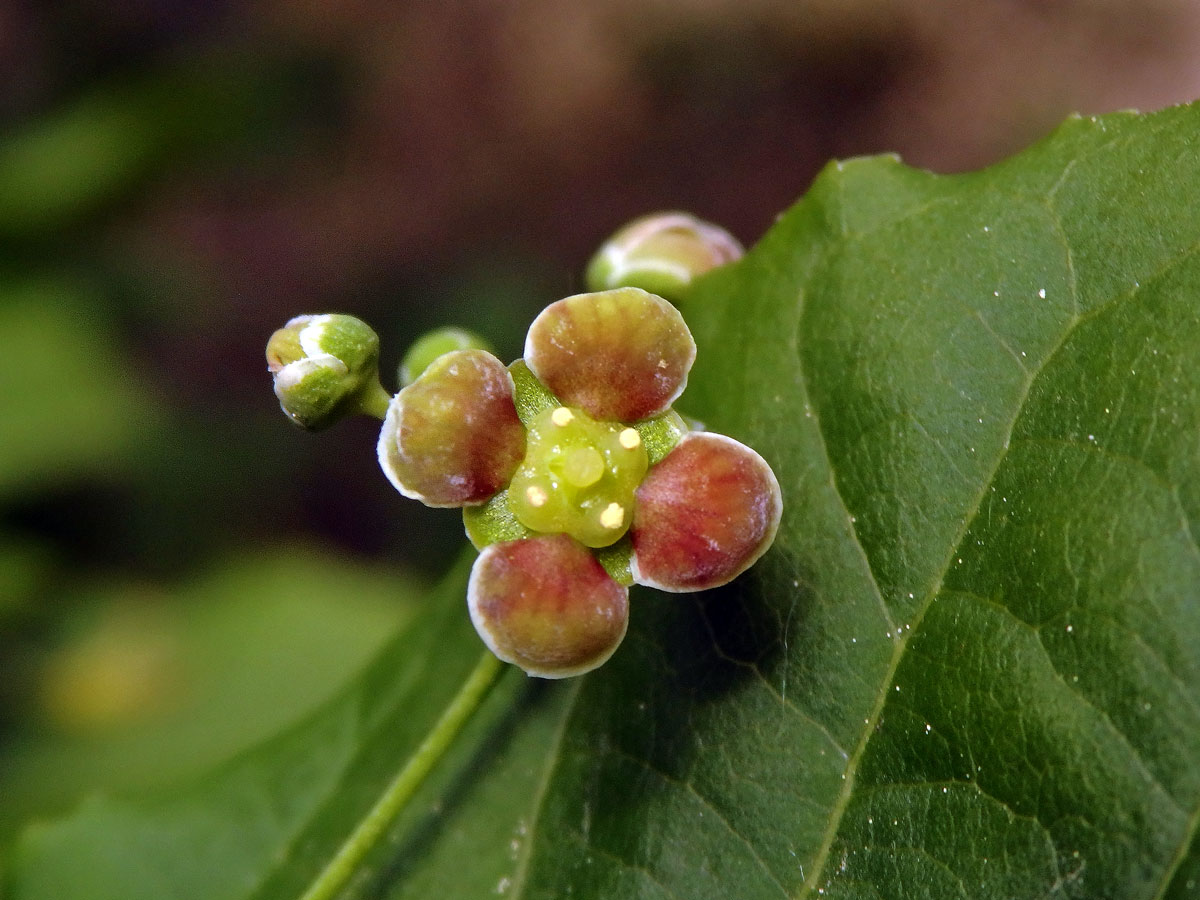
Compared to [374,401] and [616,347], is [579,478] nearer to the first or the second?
[616,347]

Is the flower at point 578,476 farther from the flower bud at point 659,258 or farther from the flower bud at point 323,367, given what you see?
the flower bud at point 659,258

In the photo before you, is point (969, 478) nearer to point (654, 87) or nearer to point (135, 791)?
point (135, 791)

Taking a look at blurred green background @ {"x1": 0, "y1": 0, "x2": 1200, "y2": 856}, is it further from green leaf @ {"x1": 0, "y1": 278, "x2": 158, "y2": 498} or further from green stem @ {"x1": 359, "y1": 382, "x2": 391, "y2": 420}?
green stem @ {"x1": 359, "y1": 382, "x2": 391, "y2": 420}

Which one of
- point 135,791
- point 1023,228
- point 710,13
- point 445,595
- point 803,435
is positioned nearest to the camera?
point 1023,228

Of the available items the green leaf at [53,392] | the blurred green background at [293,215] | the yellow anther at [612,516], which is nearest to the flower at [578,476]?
the yellow anther at [612,516]

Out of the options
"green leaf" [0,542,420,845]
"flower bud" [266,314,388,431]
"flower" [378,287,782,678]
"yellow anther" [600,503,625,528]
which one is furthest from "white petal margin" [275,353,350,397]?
"green leaf" [0,542,420,845]

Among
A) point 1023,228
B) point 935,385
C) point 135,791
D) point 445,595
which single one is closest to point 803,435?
point 935,385

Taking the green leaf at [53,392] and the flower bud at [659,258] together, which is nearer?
the flower bud at [659,258]

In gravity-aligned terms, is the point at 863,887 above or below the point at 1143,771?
below
